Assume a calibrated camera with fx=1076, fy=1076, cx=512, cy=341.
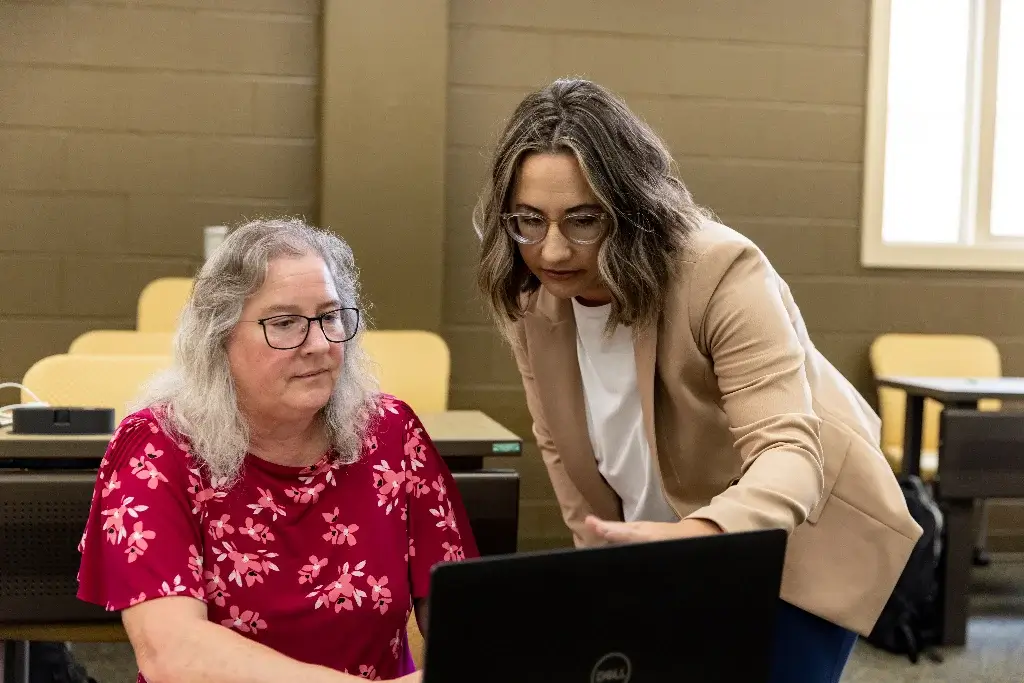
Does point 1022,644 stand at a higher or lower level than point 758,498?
lower

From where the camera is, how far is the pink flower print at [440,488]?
1509 mm

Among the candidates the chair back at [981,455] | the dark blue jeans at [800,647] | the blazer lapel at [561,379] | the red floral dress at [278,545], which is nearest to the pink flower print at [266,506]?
the red floral dress at [278,545]

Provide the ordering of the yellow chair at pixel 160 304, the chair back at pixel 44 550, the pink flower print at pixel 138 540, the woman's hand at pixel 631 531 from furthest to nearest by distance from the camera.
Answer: the yellow chair at pixel 160 304 < the chair back at pixel 44 550 < the pink flower print at pixel 138 540 < the woman's hand at pixel 631 531

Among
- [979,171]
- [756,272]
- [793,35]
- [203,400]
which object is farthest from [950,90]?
[203,400]

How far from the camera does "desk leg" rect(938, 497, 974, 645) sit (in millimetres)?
3381

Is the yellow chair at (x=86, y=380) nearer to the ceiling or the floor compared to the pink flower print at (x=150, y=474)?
nearer to the floor

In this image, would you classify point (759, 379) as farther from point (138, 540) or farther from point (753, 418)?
point (138, 540)

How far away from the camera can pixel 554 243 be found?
1.24 m

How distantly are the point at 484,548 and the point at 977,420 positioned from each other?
6.80ft

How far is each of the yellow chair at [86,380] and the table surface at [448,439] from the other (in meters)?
0.42

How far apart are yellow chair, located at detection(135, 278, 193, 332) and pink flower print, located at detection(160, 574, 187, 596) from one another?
Answer: 9.05 ft

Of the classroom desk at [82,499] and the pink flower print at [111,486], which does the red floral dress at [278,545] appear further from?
the classroom desk at [82,499]

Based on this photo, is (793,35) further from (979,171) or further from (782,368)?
(782,368)

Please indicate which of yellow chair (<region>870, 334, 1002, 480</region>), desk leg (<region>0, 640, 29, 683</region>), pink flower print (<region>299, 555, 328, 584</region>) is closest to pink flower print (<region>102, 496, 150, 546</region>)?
pink flower print (<region>299, 555, 328, 584</region>)
